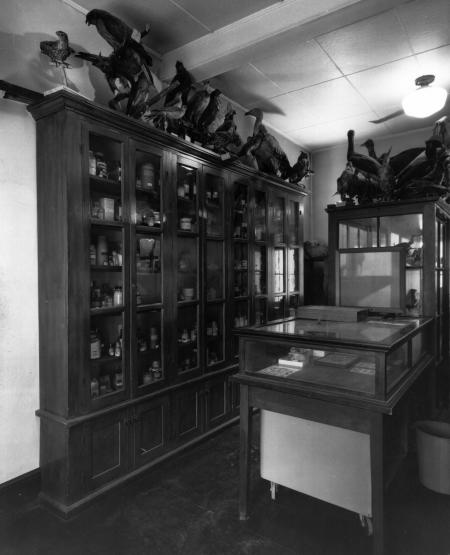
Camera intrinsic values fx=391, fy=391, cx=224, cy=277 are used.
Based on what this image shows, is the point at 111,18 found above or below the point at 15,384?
above

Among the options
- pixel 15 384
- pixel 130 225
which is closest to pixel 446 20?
pixel 130 225

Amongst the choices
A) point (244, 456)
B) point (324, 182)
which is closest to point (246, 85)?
point (324, 182)

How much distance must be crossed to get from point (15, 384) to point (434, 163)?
11.8ft

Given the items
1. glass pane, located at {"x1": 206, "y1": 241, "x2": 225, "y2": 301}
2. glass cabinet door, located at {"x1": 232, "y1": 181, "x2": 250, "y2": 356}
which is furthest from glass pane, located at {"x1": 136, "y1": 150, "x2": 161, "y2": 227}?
glass cabinet door, located at {"x1": 232, "y1": 181, "x2": 250, "y2": 356}

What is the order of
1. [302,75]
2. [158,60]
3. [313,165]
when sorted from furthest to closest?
[313,165]
[302,75]
[158,60]

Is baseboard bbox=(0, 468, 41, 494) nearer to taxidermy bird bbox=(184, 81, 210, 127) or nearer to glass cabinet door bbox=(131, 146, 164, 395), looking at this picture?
glass cabinet door bbox=(131, 146, 164, 395)

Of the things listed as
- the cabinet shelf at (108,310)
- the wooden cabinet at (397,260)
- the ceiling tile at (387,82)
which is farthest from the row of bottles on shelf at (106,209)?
the ceiling tile at (387,82)

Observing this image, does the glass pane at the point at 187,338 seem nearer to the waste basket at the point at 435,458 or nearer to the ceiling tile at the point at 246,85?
the waste basket at the point at 435,458

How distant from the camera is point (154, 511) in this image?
2.29 meters

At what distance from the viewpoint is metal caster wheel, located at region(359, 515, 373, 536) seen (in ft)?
6.69

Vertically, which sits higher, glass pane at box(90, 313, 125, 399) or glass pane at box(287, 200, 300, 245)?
glass pane at box(287, 200, 300, 245)

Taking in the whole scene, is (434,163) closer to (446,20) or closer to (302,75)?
(446,20)

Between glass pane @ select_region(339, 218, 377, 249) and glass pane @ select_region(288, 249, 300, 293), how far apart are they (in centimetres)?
79

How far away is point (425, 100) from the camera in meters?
3.38
